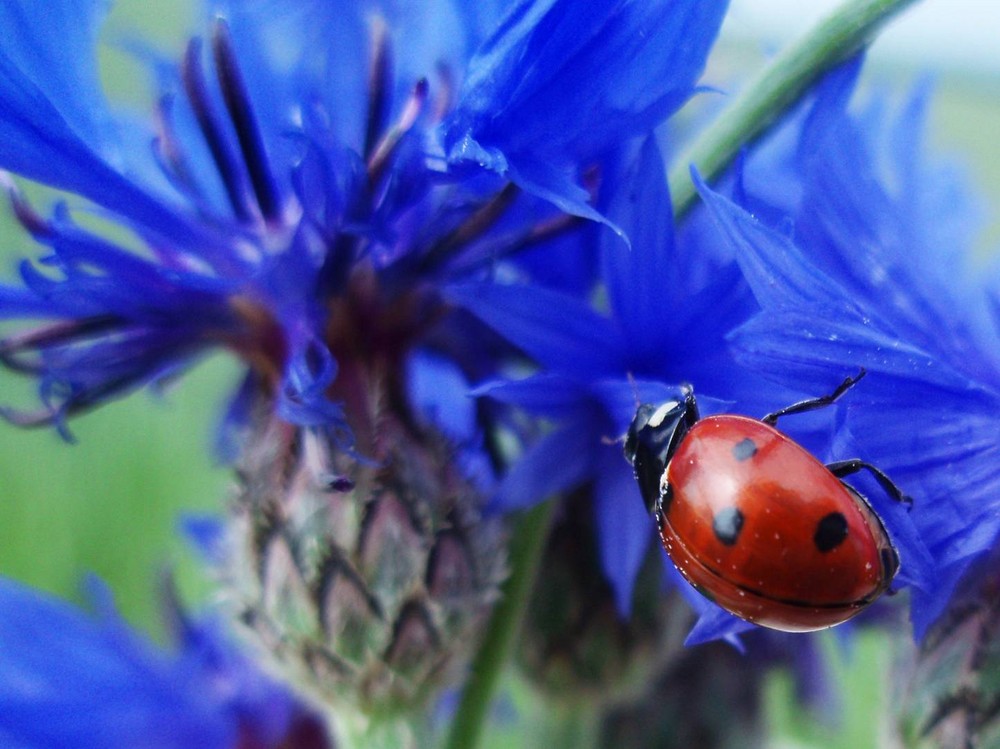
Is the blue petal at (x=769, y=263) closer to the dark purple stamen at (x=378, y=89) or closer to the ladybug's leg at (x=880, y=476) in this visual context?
the ladybug's leg at (x=880, y=476)

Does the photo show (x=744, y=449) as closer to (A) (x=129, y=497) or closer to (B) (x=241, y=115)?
(B) (x=241, y=115)

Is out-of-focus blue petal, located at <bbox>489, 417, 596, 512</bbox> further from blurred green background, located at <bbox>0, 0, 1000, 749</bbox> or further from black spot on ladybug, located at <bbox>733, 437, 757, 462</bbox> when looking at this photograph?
blurred green background, located at <bbox>0, 0, 1000, 749</bbox>

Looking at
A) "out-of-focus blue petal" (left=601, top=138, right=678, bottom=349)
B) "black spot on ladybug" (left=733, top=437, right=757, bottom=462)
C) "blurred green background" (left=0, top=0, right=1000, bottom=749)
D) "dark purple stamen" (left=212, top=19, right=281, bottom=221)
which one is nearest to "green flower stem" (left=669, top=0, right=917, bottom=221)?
"out-of-focus blue petal" (left=601, top=138, right=678, bottom=349)

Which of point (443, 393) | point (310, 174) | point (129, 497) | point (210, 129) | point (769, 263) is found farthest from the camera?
point (129, 497)

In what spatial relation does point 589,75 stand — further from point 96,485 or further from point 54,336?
point 96,485

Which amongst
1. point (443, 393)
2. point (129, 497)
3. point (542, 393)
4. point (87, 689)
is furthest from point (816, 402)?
point (129, 497)

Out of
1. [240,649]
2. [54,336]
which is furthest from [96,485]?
[54,336]
